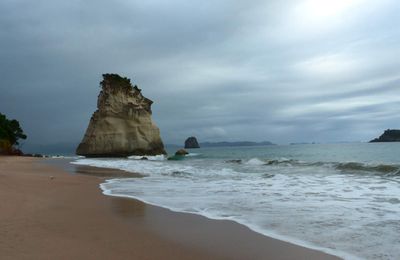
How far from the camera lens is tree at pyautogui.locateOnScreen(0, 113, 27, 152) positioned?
52.6 metres

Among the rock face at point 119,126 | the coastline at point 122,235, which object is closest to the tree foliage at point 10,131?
the rock face at point 119,126

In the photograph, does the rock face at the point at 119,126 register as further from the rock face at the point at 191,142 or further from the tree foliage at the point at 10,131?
the rock face at the point at 191,142

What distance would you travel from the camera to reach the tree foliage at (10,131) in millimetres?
53069

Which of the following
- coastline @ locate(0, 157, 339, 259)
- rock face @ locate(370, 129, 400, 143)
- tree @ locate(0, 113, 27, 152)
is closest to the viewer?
coastline @ locate(0, 157, 339, 259)

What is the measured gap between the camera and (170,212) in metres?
7.07

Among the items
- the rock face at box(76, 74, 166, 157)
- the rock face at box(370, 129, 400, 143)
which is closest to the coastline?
the rock face at box(76, 74, 166, 157)

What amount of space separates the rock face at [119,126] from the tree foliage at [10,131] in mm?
10812

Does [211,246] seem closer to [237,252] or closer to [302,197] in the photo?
[237,252]

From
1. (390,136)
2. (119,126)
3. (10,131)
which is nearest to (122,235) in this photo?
(119,126)

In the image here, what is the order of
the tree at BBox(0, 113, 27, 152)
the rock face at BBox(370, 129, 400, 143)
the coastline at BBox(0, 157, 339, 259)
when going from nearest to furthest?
the coastline at BBox(0, 157, 339, 259) → the tree at BBox(0, 113, 27, 152) → the rock face at BBox(370, 129, 400, 143)

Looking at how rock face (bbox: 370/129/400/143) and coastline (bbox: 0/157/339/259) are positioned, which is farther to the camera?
rock face (bbox: 370/129/400/143)

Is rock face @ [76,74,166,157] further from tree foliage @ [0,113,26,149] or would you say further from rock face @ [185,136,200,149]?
rock face @ [185,136,200,149]

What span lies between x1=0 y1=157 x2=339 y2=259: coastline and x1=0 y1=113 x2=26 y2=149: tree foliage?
48354 millimetres

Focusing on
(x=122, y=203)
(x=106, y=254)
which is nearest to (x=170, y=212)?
(x=122, y=203)
